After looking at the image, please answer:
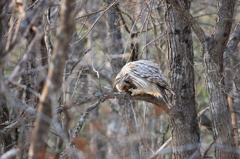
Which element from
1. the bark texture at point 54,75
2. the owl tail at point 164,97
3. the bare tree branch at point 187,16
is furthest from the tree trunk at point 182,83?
the bark texture at point 54,75

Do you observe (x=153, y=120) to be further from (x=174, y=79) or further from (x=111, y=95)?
(x=111, y=95)

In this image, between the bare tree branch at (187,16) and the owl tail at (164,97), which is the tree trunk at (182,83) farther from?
the bare tree branch at (187,16)

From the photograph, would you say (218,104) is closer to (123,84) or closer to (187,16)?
(187,16)

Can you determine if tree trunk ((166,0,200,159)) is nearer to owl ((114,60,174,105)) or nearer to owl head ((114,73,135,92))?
owl ((114,60,174,105))

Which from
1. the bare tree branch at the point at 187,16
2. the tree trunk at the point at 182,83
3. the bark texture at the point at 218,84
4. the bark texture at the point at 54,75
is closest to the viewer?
the bark texture at the point at 54,75

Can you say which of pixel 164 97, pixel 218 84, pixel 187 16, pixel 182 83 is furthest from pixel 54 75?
pixel 182 83

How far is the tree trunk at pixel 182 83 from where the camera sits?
4.93 meters

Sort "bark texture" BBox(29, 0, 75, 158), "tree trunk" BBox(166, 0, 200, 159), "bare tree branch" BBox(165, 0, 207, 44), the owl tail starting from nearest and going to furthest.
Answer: "bark texture" BBox(29, 0, 75, 158), "bare tree branch" BBox(165, 0, 207, 44), the owl tail, "tree trunk" BBox(166, 0, 200, 159)

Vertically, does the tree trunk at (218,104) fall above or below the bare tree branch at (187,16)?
below

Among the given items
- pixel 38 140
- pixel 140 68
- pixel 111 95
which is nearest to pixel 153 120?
pixel 140 68

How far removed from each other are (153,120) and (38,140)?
27.2 feet

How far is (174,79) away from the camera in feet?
16.5

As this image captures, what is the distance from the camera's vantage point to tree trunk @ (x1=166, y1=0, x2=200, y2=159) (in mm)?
4934

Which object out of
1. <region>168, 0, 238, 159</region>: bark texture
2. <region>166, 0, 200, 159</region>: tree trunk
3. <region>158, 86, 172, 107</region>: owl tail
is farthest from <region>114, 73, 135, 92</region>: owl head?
<region>168, 0, 238, 159</region>: bark texture
